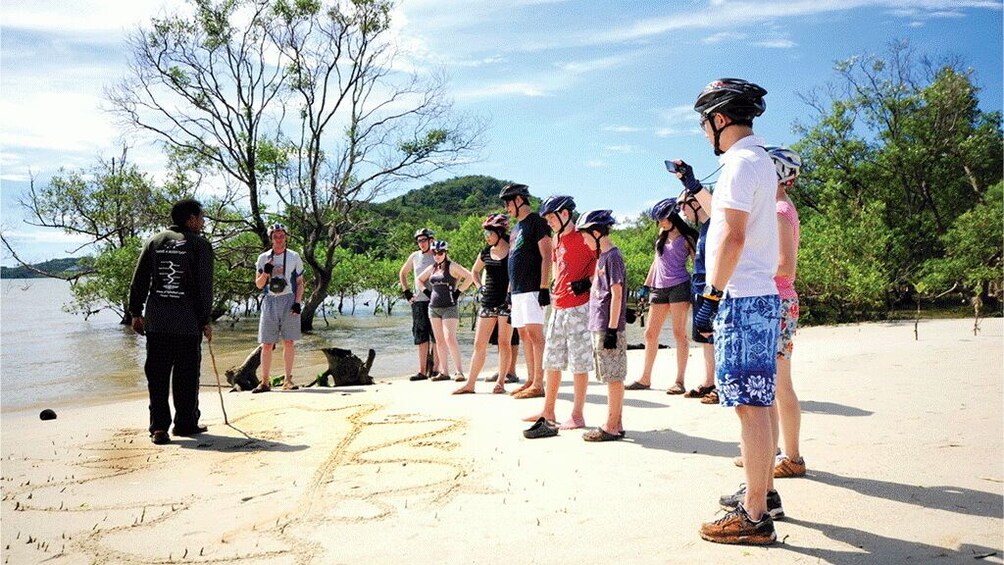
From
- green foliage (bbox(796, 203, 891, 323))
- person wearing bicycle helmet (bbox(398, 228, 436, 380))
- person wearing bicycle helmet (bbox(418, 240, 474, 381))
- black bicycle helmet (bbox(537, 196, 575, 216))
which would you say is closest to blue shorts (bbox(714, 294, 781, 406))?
black bicycle helmet (bbox(537, 196, 575, 216))

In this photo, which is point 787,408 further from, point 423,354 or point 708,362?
point 423,354

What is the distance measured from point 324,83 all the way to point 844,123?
74.0 ft

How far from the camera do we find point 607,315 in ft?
18.1

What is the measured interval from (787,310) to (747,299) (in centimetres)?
116

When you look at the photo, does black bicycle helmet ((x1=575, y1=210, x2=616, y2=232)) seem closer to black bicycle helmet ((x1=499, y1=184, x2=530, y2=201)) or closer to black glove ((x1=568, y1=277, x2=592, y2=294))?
black glove ((x1=568, y1=277, x2=592, y2=294))

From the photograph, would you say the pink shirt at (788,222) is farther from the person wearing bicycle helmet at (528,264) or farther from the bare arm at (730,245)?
the person wearing bicycle helmet at (528,264)

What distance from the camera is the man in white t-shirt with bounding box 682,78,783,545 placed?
323cm

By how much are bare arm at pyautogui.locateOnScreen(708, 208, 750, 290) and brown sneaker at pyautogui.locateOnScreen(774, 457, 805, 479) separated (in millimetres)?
1777

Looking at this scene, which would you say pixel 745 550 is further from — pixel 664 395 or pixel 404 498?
pixel 664 395

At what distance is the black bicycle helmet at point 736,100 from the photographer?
3.42 m

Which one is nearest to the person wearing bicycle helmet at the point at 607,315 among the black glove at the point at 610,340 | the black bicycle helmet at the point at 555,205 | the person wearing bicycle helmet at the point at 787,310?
the black glove at the point at 610,340

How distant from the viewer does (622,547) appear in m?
3.43

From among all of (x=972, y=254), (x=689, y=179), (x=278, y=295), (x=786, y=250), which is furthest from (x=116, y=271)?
(x=972, y=254)

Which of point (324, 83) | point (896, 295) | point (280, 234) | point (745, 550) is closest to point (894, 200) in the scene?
point (896, 295)
